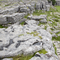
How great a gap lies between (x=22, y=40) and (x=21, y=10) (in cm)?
1716

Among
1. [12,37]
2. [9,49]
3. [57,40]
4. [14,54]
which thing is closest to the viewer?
[14,54]

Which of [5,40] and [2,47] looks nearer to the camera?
[2,47]

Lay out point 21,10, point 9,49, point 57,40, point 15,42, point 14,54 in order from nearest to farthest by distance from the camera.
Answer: point 14,54 → point 9,49 → point 15,42 → point 57,40 → point 21,10

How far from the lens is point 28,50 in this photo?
7.06m

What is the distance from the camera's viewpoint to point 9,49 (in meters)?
7.18

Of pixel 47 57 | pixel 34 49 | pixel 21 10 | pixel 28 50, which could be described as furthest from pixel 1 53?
pixel 21 10

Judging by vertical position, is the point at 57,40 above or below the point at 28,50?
below

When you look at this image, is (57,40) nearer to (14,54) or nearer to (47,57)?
(47,57)

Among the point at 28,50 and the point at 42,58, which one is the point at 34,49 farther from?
the point at 42,58

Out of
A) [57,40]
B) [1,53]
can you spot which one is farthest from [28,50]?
[57,40]

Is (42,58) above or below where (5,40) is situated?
below

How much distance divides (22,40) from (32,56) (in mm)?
2295

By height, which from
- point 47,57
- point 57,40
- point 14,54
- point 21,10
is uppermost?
point 21,10

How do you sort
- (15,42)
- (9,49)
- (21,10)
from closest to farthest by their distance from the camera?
(9,49) → (15,42) → (21,10)
